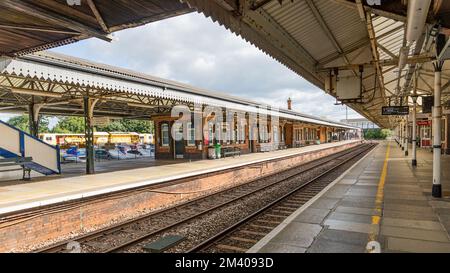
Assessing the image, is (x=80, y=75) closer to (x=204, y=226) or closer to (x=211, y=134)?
(x=204, y=226)

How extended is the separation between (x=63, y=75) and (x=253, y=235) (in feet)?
20.4

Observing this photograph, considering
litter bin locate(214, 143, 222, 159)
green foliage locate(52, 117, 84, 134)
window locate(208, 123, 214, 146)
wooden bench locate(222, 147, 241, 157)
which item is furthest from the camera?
green foliage locate(52, 117, 84, 134)

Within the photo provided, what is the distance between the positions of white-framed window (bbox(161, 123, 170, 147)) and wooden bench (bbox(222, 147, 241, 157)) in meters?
3.77

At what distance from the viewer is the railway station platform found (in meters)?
5.02

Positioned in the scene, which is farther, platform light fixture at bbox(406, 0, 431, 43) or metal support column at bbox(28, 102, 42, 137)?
metal support column at bbox(28, 102, 42, 137)

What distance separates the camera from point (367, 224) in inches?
242

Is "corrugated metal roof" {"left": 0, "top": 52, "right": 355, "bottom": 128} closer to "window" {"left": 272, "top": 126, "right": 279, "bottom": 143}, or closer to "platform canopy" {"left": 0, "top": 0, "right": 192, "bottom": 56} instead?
"platform canopy" {"left": 0, "top": 0, "right": 192, "bottom": 56}

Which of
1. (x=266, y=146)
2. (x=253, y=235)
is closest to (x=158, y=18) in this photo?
(x=253, y=235)

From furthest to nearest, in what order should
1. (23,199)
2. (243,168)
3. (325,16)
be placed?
1. (243,168)
2. (23,199)
3. (325,16)

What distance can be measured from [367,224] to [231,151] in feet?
49.1

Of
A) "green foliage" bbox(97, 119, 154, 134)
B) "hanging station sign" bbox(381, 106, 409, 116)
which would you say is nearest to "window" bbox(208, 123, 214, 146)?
"hanging station sign" bbox(381, 106, 409, 116)

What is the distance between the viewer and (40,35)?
595 cm

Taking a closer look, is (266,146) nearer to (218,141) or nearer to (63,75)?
(218,141)

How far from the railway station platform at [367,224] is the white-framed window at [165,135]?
1246 cm
